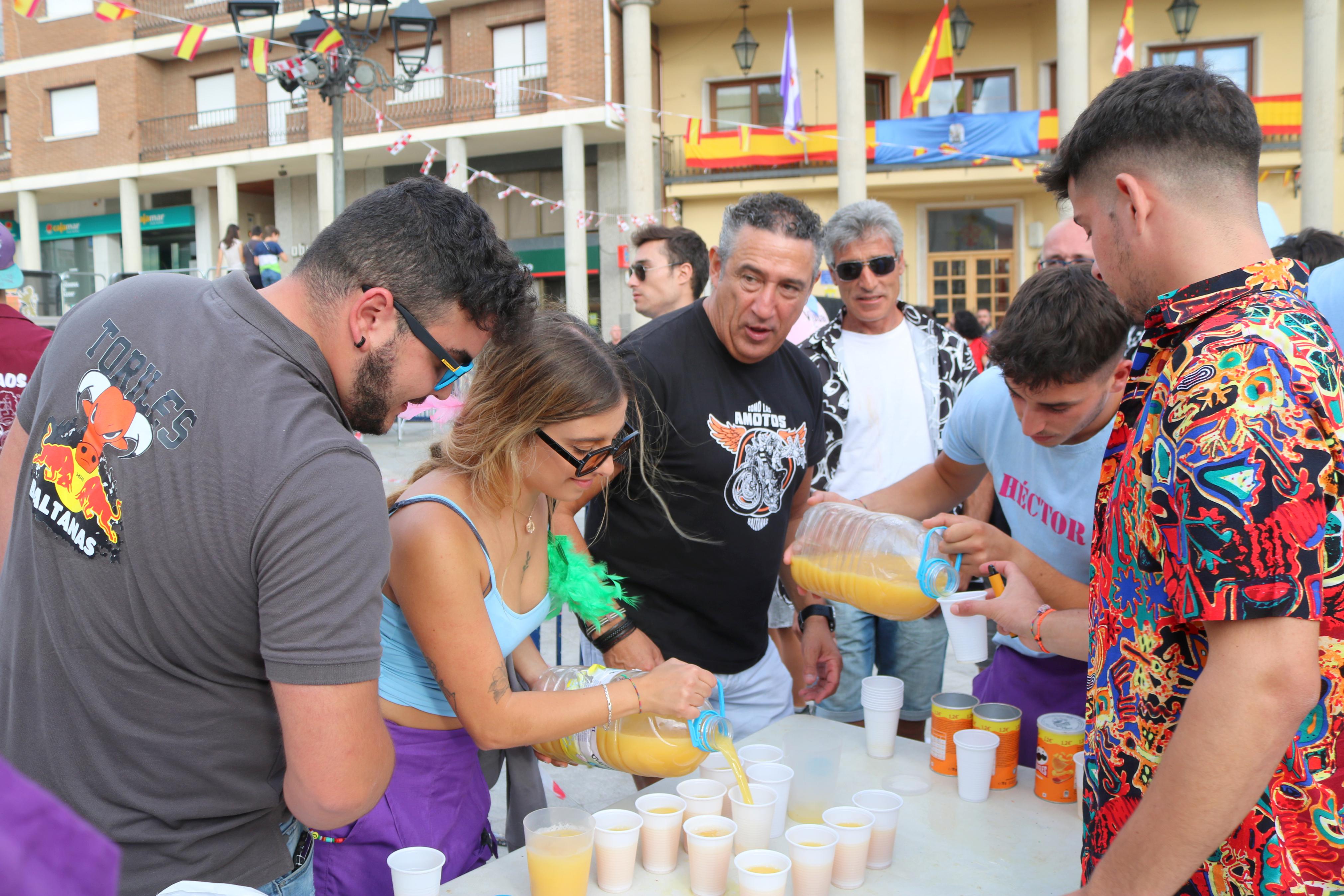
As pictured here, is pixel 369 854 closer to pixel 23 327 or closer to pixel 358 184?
pixel 23 327

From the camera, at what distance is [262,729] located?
1.42 m

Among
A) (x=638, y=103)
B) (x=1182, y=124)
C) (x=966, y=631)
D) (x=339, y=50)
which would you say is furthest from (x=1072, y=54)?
(x=1182, y=124)

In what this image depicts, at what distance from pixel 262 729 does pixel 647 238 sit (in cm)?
426

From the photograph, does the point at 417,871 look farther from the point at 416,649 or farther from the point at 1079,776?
the point at 1079,776

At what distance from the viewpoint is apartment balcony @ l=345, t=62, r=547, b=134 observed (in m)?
19.7

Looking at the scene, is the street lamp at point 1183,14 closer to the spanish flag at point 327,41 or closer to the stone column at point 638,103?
the stone column at point 638,103

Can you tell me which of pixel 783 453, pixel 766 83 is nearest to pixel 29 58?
pixel 766 83

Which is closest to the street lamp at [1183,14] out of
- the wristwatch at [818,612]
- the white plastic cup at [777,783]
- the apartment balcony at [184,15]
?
the wristwatch at [818,612]

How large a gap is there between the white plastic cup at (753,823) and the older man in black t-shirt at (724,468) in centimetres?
81

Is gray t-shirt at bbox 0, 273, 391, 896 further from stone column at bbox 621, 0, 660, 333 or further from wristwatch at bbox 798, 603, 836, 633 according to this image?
stone column at bbox 621, 0, 660, 333

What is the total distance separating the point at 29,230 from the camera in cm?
2402

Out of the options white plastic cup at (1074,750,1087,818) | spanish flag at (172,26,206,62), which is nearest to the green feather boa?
white plastic cup at (1074,750,1087,818)

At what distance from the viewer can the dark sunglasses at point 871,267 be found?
3828mm

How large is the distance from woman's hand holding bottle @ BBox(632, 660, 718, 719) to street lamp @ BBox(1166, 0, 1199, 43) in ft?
63.1
